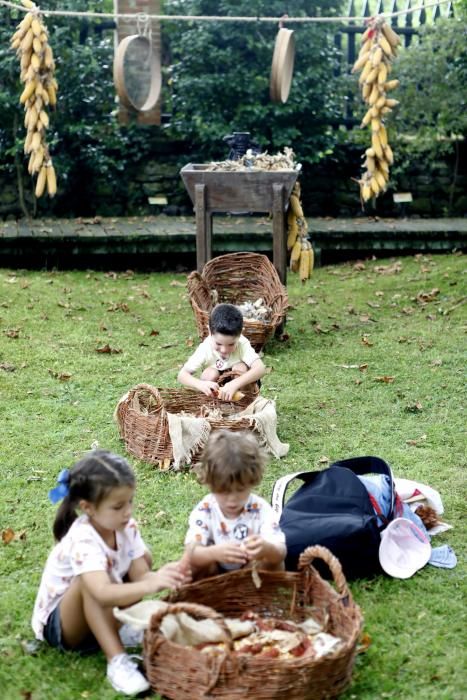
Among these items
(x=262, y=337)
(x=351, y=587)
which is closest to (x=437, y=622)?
(x=351, y=587)

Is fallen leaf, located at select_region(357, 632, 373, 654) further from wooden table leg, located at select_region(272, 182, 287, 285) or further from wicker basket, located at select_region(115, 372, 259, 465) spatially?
wooden table leg, located at select_region(272, 182, 287, 285)

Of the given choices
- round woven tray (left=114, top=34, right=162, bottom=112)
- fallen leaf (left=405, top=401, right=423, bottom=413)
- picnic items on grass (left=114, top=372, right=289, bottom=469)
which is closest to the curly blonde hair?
picnic items on grass (left=114, top=372, right=289, bottom=469)

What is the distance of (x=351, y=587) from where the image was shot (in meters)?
4.18

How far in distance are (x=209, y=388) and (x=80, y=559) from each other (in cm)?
249

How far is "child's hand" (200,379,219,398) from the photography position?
5.78 meters

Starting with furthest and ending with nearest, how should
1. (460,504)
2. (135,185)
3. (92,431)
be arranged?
(135,185), (92,431), (460,504)

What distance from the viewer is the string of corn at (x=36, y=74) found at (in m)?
8.21

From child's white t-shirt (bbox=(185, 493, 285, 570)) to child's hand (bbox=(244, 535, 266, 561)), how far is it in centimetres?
18

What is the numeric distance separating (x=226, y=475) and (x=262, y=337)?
3891 millimetres

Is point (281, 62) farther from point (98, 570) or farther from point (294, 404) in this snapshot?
point (98, 570)

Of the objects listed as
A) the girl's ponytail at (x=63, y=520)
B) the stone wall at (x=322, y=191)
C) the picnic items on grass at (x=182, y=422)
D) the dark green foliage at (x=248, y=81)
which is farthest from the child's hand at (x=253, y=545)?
the stone wall at (x=322, y=191)

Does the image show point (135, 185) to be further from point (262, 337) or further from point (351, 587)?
point (351, 587)

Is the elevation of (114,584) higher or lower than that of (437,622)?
higher

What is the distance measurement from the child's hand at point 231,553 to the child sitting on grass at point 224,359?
7.38 feet
